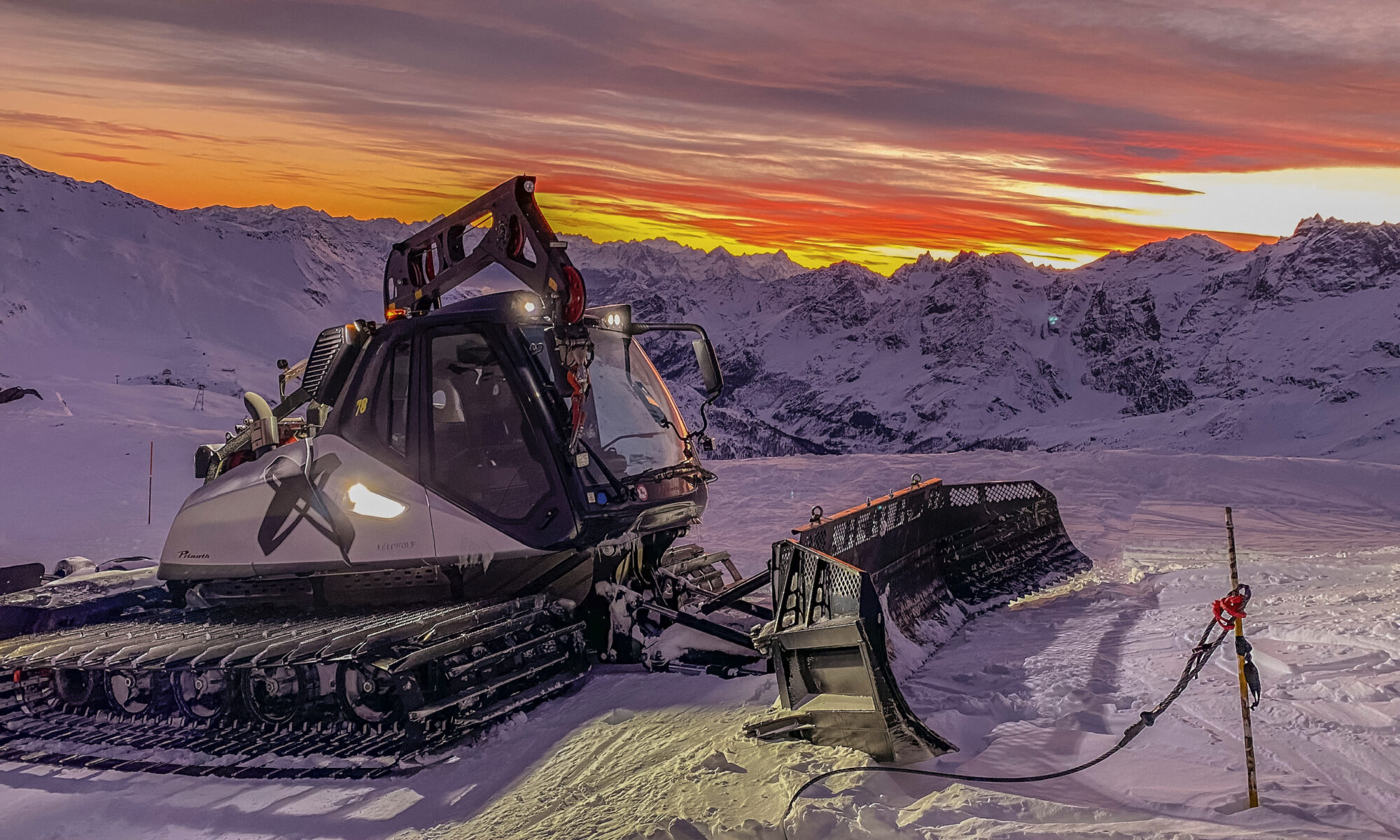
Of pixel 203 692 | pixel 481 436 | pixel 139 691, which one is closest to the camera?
pixel 203 692

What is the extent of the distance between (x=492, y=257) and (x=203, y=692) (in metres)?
3.39

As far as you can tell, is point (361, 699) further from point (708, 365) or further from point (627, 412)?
point (708, 365)

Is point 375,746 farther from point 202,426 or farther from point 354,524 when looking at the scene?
point 202,426

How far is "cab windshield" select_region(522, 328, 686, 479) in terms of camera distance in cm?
739

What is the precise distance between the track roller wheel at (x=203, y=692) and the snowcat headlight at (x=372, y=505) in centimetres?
126

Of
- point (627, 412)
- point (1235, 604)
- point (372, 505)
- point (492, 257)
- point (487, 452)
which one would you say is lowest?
point (1235, 604)

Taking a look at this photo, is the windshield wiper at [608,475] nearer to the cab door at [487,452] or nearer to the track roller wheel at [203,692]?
the cab door at [487,452]

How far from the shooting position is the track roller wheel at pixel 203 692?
6.45 metres

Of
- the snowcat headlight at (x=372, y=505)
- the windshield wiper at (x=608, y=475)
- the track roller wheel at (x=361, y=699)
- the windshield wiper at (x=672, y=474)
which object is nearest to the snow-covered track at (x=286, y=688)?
the track roller wheel at (x=361, y=699)

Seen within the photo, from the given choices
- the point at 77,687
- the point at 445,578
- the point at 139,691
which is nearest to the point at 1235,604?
the point at 445,578

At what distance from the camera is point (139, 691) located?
6.71 meters

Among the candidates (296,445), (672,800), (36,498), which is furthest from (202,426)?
(672,800)

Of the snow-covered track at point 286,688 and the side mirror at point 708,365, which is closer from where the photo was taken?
the snow-covered track at point 286,688

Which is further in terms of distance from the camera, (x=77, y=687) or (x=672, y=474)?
(x=672, y=474)
